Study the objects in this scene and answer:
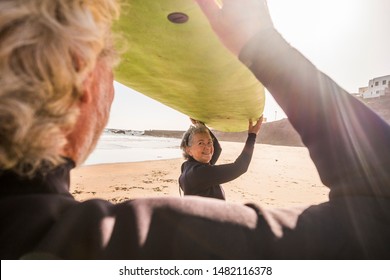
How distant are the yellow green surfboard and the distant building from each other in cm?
5735

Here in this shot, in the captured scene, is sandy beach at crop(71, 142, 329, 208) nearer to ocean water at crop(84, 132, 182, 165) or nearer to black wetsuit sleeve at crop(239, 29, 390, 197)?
ocean water at crop(84, 132, 182, 165)

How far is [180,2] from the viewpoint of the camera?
4.38ft

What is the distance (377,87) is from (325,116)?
63557 mm

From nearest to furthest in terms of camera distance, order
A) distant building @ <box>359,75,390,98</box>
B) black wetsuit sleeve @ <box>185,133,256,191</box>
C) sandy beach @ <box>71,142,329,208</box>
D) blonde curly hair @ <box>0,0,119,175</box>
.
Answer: blonde curly hair @ <box>0,0,119,175</box> → black wetsuit sleeve @ <box>185,133,256,191</box> → sandy beach @ <box>71,142,329,208</box> → distant building @ <box>359,75,390,98</box>

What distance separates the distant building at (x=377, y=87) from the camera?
50.1m

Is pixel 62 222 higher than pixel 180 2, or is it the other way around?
pixel 180 2

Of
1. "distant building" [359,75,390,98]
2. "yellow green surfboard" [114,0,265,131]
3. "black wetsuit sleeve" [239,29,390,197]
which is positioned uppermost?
"distant building" [359,75,390,98]

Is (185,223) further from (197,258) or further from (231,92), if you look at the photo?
(231,92)

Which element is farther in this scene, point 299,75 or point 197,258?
point 299,75

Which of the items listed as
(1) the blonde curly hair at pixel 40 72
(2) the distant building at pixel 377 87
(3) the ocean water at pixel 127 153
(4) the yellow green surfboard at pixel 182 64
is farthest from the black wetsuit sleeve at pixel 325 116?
(2) the distant building at pixel 377 87

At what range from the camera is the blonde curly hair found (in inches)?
21.3

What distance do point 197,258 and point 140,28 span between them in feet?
4.79

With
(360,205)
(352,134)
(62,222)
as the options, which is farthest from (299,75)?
(62,222)

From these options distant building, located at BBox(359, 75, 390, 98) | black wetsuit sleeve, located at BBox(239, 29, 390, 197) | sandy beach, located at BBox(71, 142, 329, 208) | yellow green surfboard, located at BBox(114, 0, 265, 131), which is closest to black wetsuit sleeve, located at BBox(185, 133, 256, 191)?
yellow green surfboard, located at BBox(114, 0, 265, 131)
